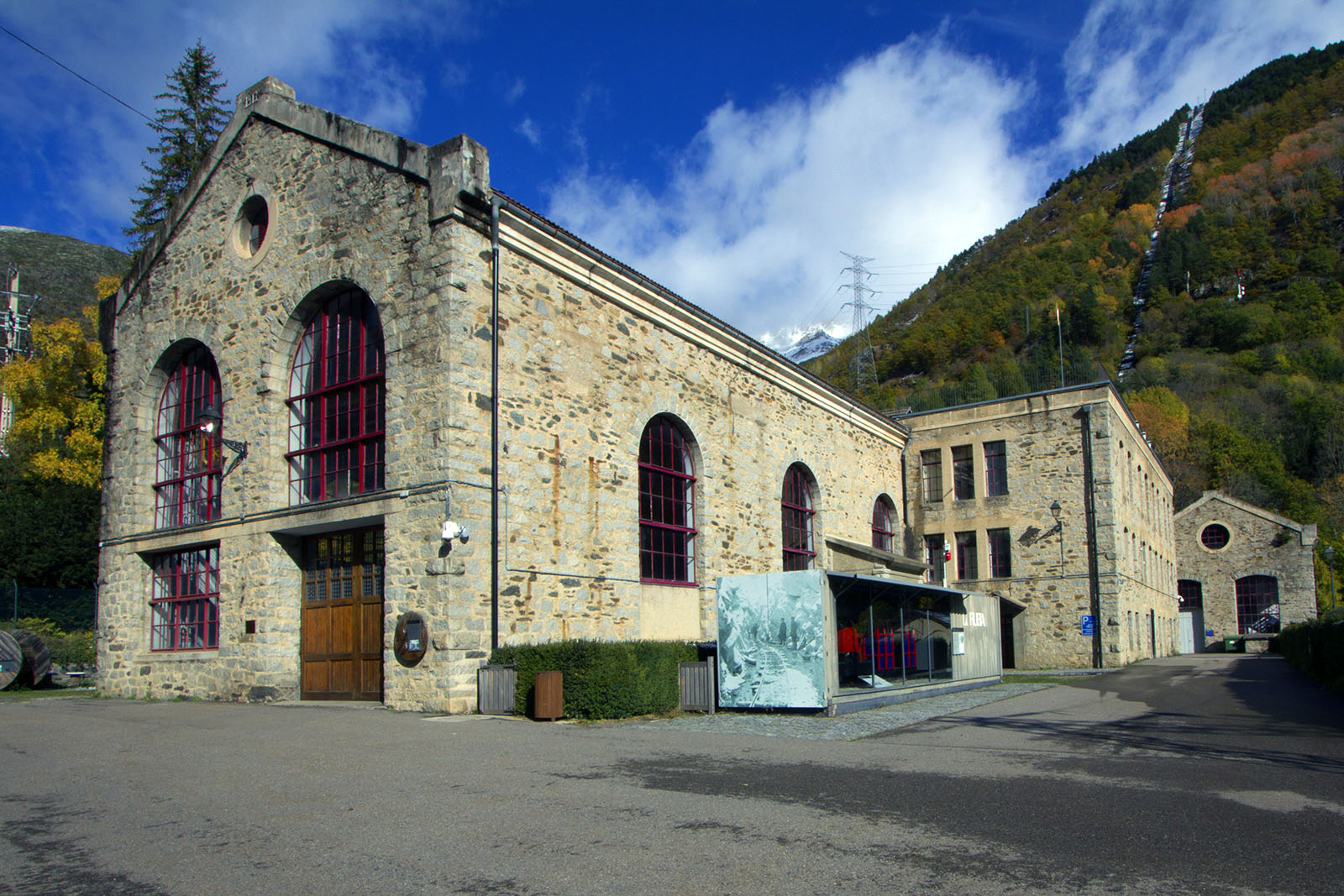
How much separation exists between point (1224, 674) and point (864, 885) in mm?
24158

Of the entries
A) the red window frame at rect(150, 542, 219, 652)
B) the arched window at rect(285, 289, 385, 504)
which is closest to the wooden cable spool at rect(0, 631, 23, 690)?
the red window frame at rect(150, 542, 219, 652)

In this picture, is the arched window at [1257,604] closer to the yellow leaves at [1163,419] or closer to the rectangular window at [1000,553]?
the yellow leaves at [1163,419]

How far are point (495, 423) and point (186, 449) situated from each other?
818 centimetres

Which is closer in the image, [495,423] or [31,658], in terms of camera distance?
[495,423]

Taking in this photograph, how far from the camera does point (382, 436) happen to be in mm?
15539

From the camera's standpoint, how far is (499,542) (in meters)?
14.6

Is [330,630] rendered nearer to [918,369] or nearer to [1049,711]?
[1049,711]

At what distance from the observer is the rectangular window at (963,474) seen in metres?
31.3

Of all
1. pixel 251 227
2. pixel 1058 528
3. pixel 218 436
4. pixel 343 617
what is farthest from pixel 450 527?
pixel 1058 528

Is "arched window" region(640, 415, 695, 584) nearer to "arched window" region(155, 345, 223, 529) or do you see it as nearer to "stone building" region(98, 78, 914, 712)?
"stone building" region(98, 78, 914, 712)

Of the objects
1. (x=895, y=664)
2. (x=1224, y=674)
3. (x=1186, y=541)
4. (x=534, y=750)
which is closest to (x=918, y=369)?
(x=1186, y=541)

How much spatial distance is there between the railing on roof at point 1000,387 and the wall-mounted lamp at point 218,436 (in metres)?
67.1

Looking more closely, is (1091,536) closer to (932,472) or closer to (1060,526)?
(1060,526)

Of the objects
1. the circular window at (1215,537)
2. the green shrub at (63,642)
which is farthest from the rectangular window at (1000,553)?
the green shrub at (63,642)
